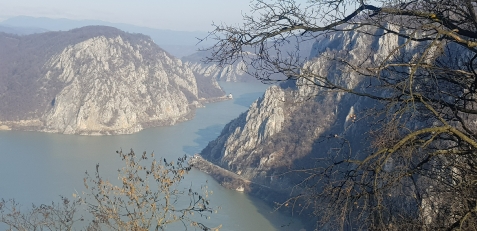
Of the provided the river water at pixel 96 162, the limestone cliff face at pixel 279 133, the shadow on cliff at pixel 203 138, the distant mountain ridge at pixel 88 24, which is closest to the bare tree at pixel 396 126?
the river water at pixel 96 162

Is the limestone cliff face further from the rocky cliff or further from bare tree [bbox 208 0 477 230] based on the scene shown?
bare tree [bbox 208 0 477 230]

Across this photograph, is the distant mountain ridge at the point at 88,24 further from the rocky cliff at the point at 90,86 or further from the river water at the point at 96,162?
the river water at the point at 96,162

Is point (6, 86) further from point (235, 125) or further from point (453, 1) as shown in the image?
point (453, 1)

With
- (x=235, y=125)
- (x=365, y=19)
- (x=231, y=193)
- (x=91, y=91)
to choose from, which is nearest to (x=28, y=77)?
(x=91, y=91)

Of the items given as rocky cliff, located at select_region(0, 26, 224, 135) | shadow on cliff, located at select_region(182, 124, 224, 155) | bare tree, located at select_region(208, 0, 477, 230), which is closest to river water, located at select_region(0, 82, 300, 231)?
shadow on cliff, located at select_region(182, 124, 224, 155)

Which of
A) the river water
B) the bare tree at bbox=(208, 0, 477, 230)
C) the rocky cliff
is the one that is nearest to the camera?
the bare tree at bbox=(208, 0, 477, 230)
